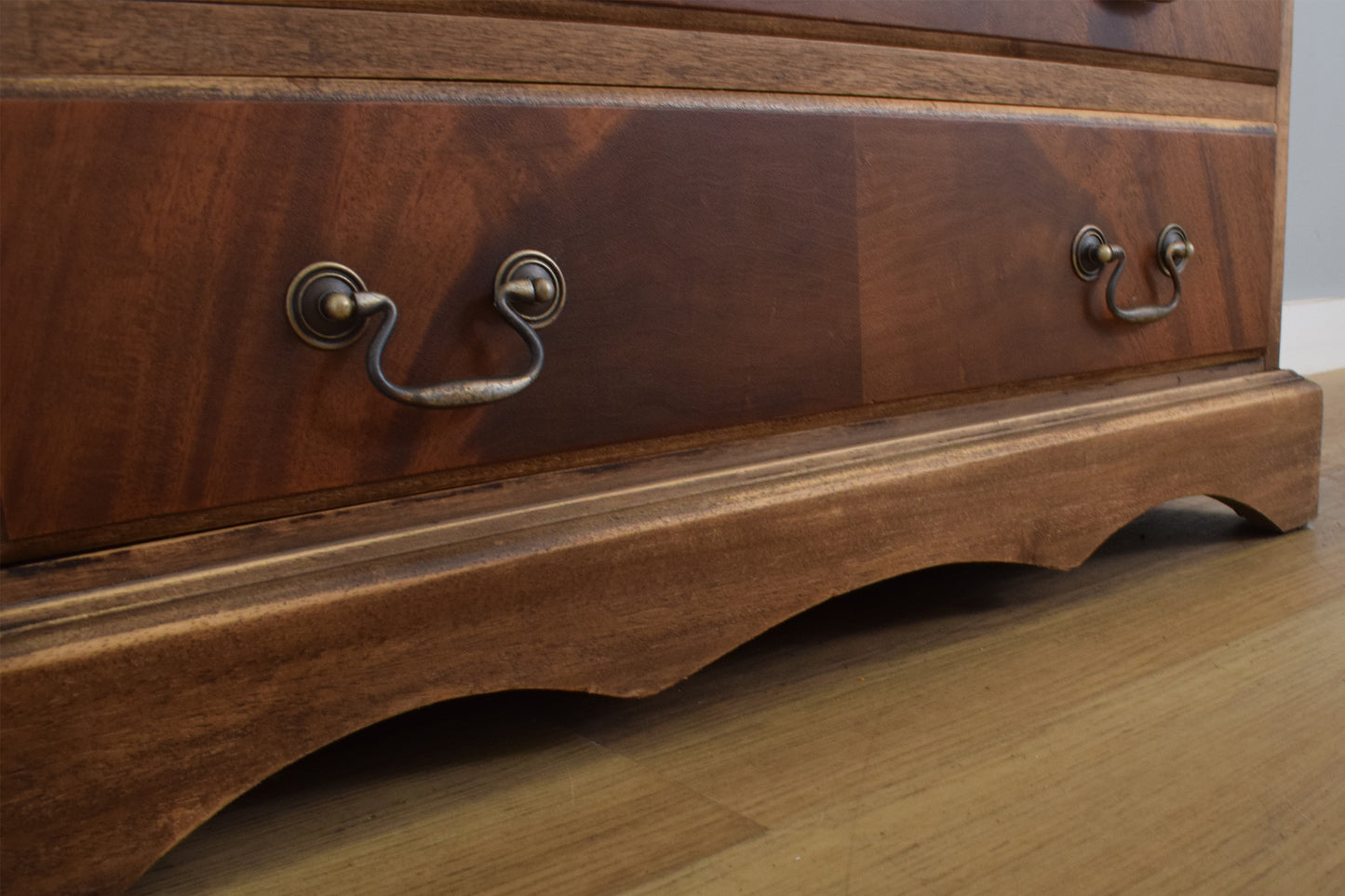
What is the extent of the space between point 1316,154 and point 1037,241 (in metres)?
1.48

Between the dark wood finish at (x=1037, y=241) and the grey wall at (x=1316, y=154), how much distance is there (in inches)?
44.9

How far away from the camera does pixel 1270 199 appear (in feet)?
3.01

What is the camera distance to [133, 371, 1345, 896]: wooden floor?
0.51 m

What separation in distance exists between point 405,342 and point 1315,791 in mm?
507

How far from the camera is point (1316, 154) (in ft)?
6.28

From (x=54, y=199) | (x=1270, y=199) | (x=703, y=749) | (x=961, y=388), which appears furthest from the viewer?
(x=1270, y=199)

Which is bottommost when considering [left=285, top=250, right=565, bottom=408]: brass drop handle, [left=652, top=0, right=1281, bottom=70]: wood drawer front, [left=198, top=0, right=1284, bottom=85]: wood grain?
[left=285, top=250, right=565, bottom=408]: brass drop handle

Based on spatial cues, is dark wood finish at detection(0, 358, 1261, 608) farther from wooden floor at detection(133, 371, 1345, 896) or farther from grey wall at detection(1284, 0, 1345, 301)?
grey wall at detection(1284, 0, 1345, 301)

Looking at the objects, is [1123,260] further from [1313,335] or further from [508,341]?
[1313,335]

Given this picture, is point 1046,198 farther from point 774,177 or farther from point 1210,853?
point 1210,853

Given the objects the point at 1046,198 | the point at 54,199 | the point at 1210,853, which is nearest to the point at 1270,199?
the point at 1046,198

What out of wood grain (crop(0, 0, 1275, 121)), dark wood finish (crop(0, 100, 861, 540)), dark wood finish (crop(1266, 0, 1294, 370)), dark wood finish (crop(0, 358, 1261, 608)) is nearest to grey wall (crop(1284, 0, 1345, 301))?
dark wood finish (crop(1266, 0, 1294, 370))

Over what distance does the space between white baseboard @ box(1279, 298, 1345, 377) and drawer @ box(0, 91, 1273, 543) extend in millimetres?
1235

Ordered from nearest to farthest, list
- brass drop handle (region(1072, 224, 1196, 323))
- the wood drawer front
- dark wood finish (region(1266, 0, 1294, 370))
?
the wood drawer front < brass drop handle (region(1072, 224, 1196, 323)) < dark wood finish (region(1266, 0, 1294, 370))
